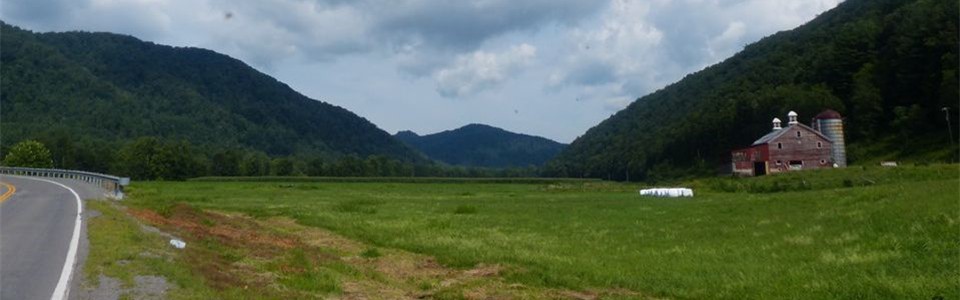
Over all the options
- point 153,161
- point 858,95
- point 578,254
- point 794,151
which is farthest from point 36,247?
point 153,161

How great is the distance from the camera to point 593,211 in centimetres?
3725

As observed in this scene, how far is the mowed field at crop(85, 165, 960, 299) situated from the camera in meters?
14.3

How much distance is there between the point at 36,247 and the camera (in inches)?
733

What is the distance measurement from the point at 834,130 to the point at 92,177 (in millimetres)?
79035

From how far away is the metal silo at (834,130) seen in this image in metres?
92.8

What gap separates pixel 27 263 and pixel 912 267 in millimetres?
16816

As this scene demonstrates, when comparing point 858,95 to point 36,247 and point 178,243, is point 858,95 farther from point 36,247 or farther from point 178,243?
point 36,247

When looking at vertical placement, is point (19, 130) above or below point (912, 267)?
above

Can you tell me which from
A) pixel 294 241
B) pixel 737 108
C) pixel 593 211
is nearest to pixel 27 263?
pixel 294 241

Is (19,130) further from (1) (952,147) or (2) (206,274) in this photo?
(2) (206,274)

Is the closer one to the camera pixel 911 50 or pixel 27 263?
pixel 27 263

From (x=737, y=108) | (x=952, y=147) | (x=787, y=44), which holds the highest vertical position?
(x=787, y=44)

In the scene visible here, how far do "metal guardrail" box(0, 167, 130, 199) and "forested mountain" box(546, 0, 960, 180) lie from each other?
73398mm

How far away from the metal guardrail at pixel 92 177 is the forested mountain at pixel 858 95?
7340 cm
